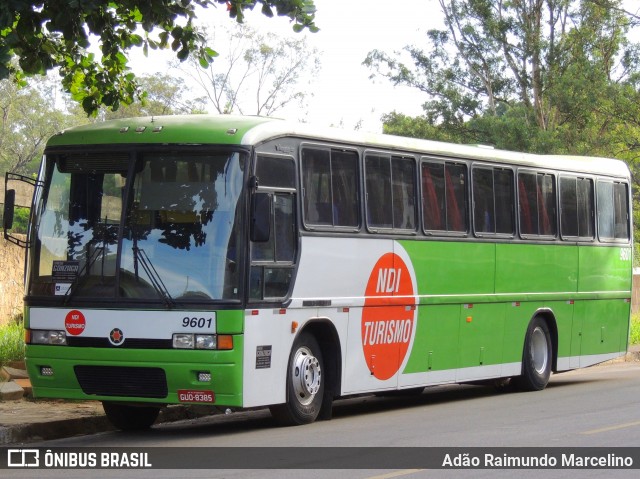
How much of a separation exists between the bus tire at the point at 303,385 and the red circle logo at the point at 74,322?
2163mm

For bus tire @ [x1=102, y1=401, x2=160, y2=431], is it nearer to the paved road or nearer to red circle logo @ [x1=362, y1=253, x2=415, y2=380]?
the paved road

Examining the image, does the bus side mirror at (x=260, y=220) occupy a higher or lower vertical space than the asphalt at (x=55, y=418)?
higher

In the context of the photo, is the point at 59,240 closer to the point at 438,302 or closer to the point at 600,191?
the point at 438,302

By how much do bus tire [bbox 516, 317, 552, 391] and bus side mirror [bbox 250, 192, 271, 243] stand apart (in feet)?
23.0

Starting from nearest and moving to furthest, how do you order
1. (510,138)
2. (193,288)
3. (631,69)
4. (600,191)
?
(193,288) < (600,191) < (510,138) < (631,69)

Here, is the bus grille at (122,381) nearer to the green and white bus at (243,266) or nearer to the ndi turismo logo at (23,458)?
the green and white bus at (243,266)

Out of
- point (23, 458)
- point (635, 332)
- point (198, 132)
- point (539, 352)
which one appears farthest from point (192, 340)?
point (635, 332)

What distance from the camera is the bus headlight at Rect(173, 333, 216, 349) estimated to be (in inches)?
477

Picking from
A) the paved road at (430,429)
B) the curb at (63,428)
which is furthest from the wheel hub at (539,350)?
the curb at (63,428)

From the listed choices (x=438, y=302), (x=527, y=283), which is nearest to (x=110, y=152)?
(x=438, y=302)

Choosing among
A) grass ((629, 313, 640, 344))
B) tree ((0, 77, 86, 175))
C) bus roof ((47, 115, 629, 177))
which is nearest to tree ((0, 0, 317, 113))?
bus roof ((47, 115, 629, 177))

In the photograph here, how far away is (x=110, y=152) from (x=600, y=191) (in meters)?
9.90

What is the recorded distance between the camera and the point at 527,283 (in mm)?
17984

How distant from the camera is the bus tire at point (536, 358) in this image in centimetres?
1819
